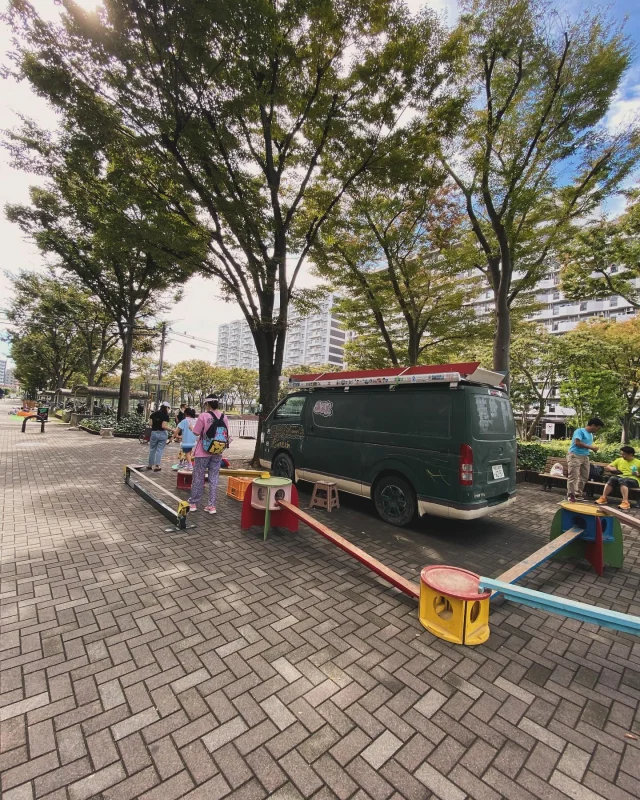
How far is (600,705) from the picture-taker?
2186 mm

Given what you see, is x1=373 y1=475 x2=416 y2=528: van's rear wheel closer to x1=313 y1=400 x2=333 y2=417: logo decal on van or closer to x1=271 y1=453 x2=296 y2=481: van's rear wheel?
x1=313 y1=400 x2=333 y2=417: logo decal on van

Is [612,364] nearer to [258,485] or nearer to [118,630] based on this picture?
[258,485]

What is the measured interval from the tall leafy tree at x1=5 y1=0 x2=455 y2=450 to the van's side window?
4069mm

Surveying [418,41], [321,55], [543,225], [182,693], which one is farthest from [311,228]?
[182,693]

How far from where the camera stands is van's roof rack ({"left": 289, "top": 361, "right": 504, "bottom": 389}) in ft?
15.6

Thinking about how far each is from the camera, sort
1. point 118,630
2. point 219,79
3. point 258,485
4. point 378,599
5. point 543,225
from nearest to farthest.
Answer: point 118,630, point 378,599, point 258,485, point 219,79, point 543,225

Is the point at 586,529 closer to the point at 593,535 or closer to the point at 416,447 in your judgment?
the point at 593,535

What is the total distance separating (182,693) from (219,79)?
9.86 meters

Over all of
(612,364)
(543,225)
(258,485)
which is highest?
(543,225)

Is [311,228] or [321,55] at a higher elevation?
[321,55]

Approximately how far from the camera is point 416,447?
5.05 m

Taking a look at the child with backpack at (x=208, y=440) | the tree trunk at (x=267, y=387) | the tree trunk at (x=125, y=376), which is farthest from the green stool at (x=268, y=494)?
the tree trunk at (x=125, y=376)

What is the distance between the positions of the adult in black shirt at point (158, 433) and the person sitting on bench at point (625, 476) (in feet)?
31.3

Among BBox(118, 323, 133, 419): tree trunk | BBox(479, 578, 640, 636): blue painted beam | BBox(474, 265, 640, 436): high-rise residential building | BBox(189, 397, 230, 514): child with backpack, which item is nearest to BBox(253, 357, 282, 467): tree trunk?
BBox(189, 397, 230, 514): child with backpack
